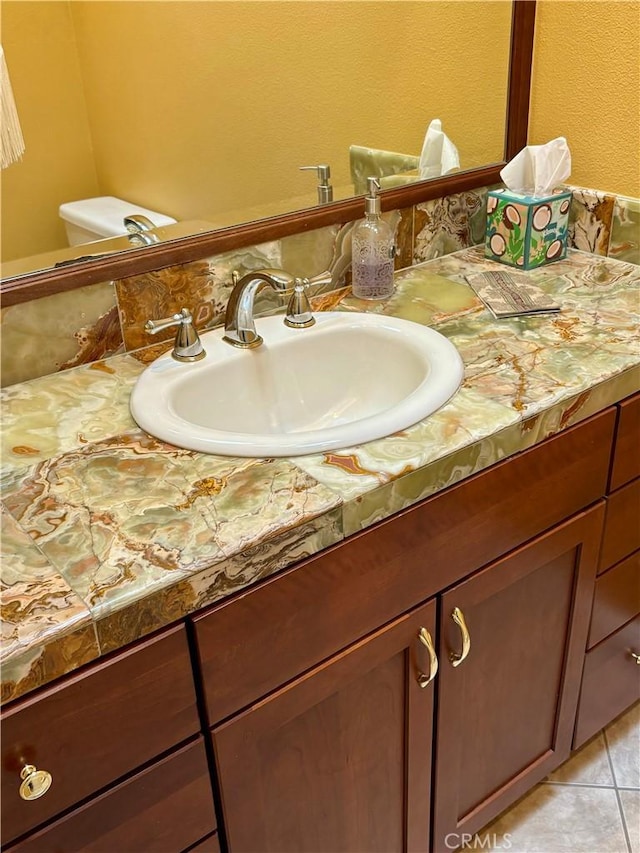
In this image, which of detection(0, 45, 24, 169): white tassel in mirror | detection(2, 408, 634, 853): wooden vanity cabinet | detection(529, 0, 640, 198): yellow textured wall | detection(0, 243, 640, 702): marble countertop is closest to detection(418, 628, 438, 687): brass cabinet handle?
detection(2, 408, 634, 853): wooden vanity cabinet

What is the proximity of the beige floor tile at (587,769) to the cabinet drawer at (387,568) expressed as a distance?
0.70 metres

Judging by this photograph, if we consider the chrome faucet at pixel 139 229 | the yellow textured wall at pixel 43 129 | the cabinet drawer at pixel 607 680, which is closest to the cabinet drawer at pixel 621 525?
the cabinet drawer at pixel 607 680

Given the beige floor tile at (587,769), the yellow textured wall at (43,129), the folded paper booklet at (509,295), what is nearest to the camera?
the yellow textured wall at (43,129)

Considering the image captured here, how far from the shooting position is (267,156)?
1.27 m

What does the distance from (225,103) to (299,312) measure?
0.33 m

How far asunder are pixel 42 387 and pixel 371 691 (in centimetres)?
60

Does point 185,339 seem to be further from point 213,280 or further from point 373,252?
point 373,252

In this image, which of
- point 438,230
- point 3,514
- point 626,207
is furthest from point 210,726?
point 626,207

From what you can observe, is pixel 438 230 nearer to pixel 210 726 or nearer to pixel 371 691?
pixel 371 691

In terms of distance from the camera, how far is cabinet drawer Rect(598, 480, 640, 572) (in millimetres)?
1251

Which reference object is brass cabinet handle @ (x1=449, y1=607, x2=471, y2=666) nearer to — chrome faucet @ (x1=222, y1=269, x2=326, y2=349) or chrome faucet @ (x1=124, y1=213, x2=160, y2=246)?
chrome faucet @ (x1=222, y1=269, x2=326, y2=349)

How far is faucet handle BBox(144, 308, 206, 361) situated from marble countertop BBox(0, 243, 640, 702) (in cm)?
7

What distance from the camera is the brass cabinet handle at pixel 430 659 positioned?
103 cm

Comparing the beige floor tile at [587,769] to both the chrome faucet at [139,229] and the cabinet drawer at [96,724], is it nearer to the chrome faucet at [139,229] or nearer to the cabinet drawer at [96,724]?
the cabinet drawer at [96,724]
